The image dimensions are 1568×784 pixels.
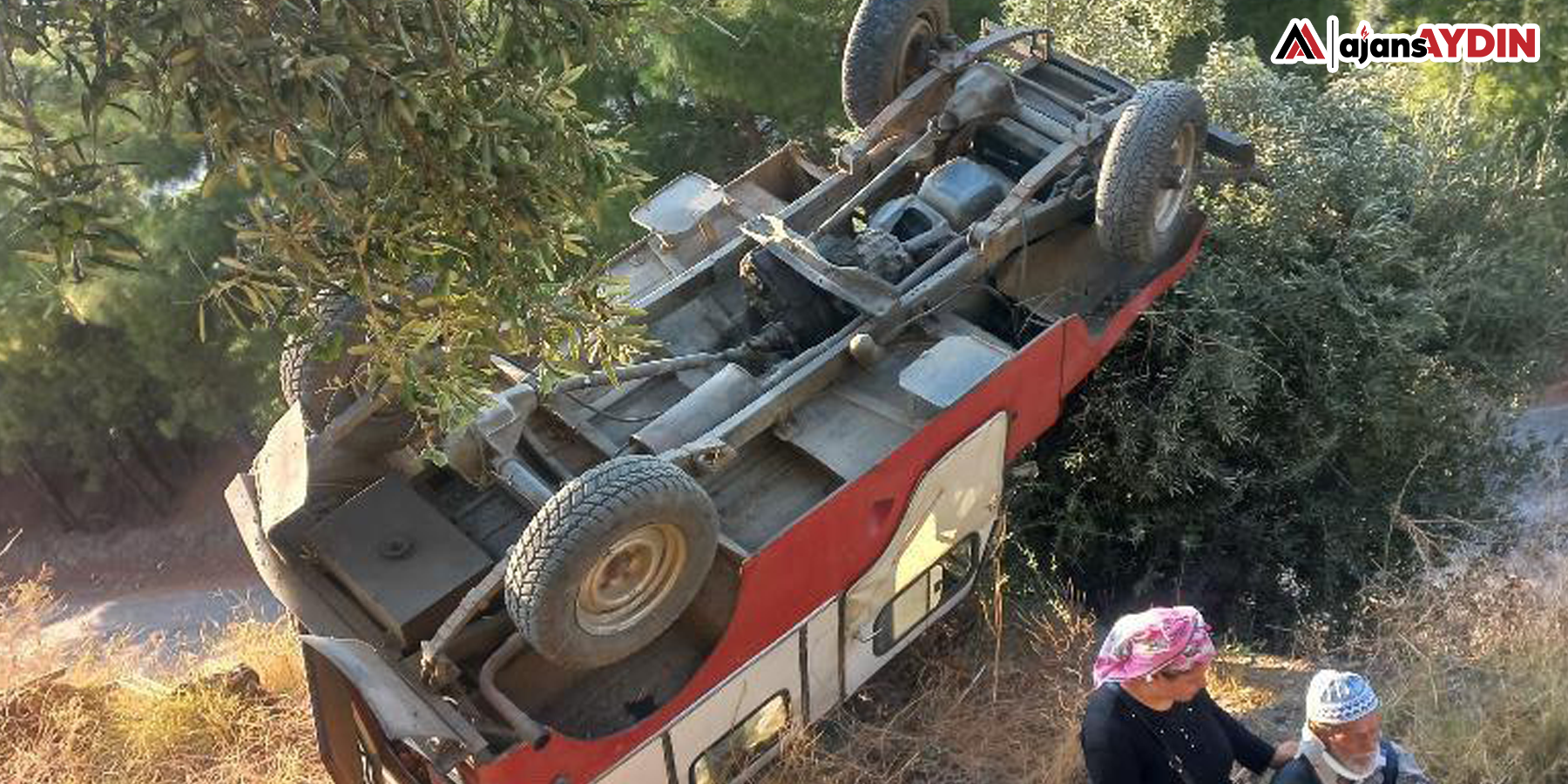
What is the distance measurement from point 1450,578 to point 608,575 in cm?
402

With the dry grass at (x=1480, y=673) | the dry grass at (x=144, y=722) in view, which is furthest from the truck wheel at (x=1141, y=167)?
the dry grass at (x=144, y=722)

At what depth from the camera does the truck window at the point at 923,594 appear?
19.7ft

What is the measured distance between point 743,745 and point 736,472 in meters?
1.15

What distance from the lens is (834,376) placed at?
19.8ft

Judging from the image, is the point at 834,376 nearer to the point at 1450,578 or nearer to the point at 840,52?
the point at 1450,578

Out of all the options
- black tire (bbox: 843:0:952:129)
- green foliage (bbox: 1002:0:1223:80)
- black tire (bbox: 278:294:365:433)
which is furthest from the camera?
green foliage (bbox: 1002:0:1223:80)

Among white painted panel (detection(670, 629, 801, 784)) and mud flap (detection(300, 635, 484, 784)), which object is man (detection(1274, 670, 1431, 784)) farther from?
mud flap (detection(300, 635, 484, 784))

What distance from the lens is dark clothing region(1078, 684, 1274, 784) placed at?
381 cm

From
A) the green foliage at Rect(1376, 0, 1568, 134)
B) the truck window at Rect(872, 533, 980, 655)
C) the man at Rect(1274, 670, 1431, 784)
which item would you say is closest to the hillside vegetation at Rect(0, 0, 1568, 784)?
the truck window at Rect(872, 533, 980, 655)

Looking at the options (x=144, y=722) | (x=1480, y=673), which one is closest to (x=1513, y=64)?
(x=1480, y=673)

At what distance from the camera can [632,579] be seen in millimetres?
5090

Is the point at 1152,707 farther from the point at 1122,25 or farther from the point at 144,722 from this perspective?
the point at 1122,25

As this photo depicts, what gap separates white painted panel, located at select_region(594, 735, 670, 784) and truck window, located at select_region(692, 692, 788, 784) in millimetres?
170

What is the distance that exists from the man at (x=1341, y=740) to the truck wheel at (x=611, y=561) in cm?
220
